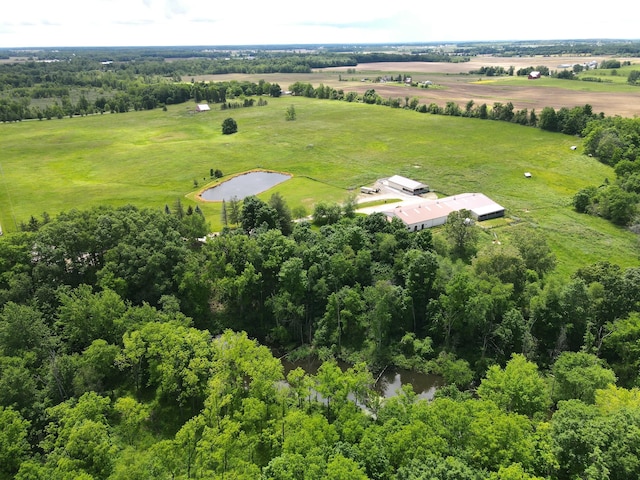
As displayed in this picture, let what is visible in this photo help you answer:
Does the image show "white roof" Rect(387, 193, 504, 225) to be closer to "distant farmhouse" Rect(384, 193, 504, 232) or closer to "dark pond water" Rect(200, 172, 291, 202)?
"distant farmhouse" Rect(384, 193, 504, 232)

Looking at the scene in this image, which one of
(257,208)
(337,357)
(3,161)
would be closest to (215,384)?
(337,357)

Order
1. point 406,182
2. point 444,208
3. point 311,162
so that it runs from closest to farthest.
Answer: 1. point 444,208
2. point 406,182
3. point 311,162

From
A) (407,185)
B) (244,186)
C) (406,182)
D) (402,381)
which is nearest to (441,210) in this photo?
(407,185)

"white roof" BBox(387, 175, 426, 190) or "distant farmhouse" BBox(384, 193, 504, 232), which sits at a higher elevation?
"white roof" BBox(387, 175, 426, 190)

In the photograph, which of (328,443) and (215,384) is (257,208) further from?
(328,443)

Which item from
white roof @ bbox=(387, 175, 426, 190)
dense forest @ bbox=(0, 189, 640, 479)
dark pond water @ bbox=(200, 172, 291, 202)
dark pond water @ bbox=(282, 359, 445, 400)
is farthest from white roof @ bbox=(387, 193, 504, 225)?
dark pond water @ bbox=(200, 172, 291, 202)

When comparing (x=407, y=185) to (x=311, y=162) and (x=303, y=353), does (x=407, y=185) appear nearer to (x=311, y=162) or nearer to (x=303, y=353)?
(x=311, y=162)
